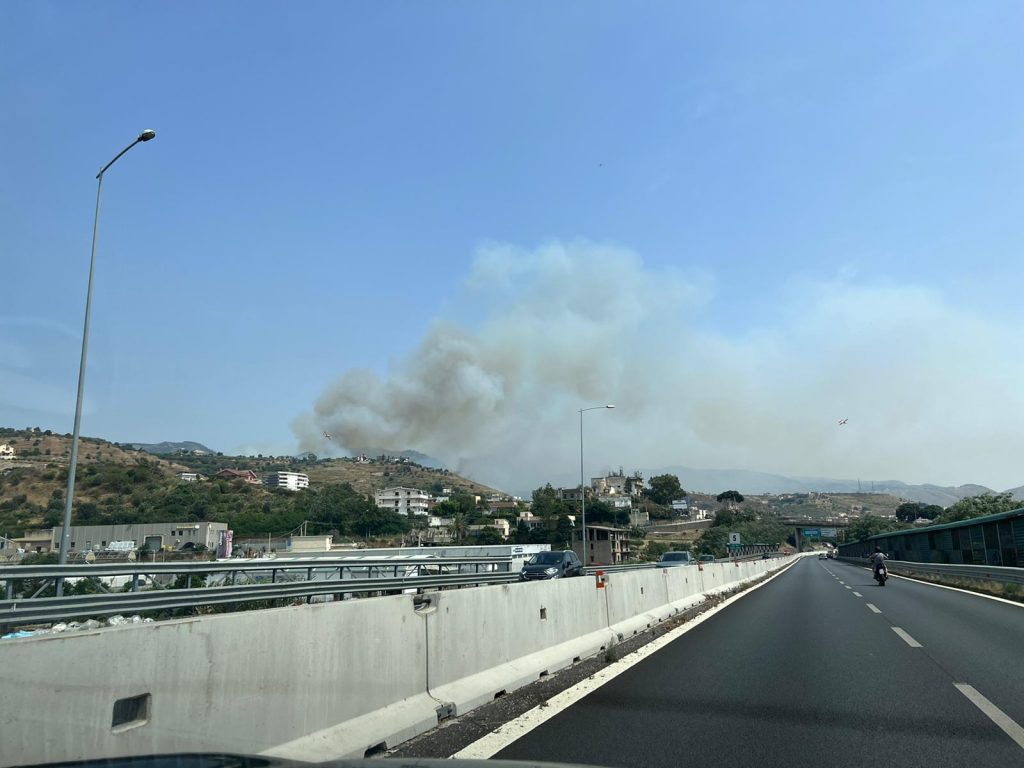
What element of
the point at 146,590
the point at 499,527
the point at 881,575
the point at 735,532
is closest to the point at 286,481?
the point at 499,527

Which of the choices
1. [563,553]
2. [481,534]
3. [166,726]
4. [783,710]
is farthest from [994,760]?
[481,534]

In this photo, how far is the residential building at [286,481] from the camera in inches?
3474

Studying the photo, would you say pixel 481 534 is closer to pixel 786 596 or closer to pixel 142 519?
pixel 142 519

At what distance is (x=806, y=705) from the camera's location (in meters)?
6.92

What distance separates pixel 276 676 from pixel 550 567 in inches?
893

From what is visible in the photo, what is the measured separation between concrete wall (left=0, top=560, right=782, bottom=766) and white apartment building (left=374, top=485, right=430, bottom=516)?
9295cm

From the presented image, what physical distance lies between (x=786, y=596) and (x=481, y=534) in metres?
46.8

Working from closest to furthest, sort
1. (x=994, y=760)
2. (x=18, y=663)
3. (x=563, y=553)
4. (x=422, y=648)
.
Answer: (x=18, y=663), (x=994, y=760), (x=422, y=648), (x=563, y=553)

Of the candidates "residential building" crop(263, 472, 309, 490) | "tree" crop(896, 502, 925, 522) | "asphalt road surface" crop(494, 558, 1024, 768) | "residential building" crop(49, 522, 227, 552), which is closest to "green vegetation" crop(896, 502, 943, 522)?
"tree" crop(896, 502, 925, 522)

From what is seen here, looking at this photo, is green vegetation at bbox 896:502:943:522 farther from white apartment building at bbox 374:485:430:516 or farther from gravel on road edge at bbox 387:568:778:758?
gravel on road edge at bbox 387:568:778:758

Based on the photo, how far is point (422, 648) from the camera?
20.7 feet

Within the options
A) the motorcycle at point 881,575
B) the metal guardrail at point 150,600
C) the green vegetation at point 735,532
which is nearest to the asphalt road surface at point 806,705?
the metal guardrail at point 150,600

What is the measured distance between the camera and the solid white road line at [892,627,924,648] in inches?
433

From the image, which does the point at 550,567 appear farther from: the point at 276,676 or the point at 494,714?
the point at 276,676
